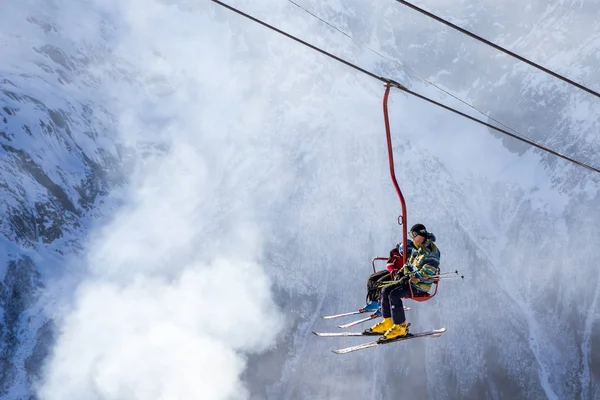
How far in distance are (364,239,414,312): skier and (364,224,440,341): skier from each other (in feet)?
0.62

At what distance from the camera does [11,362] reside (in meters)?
160

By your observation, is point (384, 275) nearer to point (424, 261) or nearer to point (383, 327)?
point (383, 327)

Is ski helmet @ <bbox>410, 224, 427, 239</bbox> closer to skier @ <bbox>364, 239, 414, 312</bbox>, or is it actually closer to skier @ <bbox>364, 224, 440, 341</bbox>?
skier @ <bbox>364, 224, 440, 341</bbox>

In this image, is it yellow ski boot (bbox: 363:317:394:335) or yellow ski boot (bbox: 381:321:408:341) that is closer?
yellow ski boot (bbox: 381:321:408:341)

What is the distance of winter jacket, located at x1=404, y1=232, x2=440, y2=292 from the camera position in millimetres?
15641

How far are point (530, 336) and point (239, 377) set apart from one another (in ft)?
255

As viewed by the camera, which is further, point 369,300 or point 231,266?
point 231,266

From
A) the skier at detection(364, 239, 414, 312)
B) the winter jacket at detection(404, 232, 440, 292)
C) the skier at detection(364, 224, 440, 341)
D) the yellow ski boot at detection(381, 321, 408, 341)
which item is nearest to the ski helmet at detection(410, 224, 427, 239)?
the skier at detection(364, 224, 440, 341)

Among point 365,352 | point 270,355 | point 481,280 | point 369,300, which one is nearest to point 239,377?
point 270,355

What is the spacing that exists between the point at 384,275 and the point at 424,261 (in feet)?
8.21

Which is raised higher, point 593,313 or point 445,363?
point 593,313

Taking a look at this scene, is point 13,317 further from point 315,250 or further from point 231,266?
point 315,250

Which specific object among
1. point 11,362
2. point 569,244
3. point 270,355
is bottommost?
point 11,362

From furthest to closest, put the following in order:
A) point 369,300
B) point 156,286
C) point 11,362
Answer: point 156,286 < point 11,362 < point 369,300
